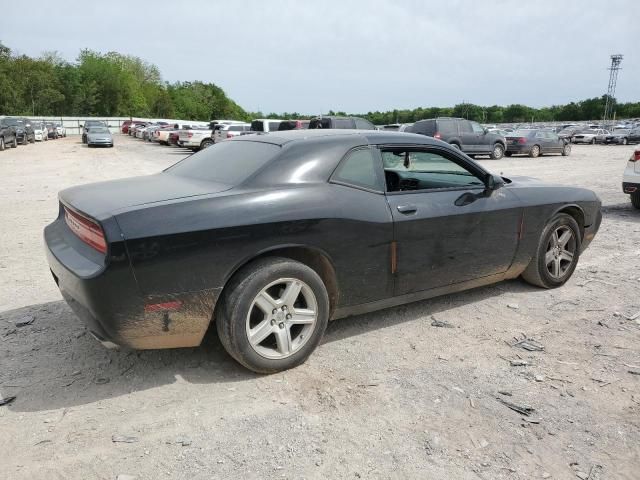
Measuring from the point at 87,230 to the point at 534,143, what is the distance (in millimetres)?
25293

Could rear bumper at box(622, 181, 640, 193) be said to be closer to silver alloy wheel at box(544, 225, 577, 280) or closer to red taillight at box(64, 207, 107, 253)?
silver alloy wheel at box(544, 225, 577, 280)

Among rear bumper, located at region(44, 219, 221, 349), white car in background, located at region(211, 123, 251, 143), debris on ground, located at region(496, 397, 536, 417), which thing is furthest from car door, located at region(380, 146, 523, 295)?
white car in background, located at region(211, 123, 251, 143)

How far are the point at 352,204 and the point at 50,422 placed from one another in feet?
7.34

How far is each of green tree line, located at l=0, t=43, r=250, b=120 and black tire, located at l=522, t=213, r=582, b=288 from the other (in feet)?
247

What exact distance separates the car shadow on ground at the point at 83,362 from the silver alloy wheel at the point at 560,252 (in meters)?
1.52

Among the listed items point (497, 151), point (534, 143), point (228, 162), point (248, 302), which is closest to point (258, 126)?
point (497, 151)

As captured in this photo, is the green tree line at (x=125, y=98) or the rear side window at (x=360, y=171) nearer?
the rear side window at (x=360, y=171)

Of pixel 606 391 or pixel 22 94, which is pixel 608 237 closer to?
pixel 606 391

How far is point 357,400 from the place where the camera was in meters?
3.07

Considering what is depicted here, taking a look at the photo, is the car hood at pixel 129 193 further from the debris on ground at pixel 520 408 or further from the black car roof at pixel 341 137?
the debris on ground at pixel 520 408

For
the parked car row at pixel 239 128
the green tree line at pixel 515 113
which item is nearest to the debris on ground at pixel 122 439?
the parked car row at pixel 239 128

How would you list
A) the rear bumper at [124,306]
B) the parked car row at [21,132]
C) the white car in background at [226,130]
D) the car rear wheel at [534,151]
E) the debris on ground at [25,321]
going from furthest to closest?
the parked car row at [21,132] → the white car in background at [226,130] → the car rear wheel at [534,151] → the debris on ground at [25,321] → the rear bumper at [124,306]

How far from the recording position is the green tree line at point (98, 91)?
70.8 metres

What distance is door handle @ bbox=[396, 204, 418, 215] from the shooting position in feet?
12.4
